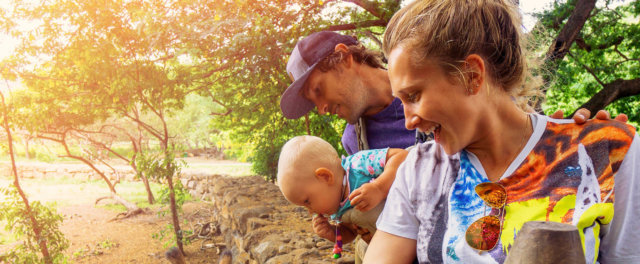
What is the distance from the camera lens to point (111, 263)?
8914 mm

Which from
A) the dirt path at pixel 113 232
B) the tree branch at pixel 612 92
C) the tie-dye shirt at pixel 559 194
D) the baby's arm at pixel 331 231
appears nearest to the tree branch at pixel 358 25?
the tree branch at pixel 612 92

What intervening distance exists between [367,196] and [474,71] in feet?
2.59

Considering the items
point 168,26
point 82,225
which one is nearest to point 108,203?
point 82,225

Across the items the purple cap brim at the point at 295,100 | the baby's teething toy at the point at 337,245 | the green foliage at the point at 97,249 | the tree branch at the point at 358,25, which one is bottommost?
the green foliage at the point at 97,249

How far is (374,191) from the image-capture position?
1.67 meters

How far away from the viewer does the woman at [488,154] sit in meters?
0.89

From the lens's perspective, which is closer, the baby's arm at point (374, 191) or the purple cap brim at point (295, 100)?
the baby's arm at point (374, 191)

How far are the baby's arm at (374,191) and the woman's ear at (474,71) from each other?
2.39 feet

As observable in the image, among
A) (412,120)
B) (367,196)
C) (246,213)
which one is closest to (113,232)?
(246,213)

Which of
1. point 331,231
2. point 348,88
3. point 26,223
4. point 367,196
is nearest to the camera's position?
point 367,196

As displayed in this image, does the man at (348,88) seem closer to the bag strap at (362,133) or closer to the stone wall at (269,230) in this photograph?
the bag strap at (362,133)

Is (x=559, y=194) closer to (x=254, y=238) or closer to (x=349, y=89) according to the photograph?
(x=349, y=89)

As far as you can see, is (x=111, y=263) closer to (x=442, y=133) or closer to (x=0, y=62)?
(x=0, y=62)

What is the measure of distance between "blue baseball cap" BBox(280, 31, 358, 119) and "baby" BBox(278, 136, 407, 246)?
29cm
